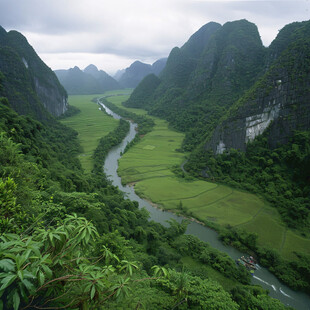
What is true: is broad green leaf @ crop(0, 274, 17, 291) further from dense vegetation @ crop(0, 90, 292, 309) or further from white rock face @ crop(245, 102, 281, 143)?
white rock face @ crop(245, 102, 281, 143)

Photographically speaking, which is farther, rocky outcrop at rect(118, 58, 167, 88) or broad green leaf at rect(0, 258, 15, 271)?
rocky outcrop at rect(118, 58, 167, 88)

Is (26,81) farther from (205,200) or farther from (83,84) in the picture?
(83,84)

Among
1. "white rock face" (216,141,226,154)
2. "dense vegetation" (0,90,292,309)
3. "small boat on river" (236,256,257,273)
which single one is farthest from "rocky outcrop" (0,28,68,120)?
"small boat on river" (236,256,257,273)

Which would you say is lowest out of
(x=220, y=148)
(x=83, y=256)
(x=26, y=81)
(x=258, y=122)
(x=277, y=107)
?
(x=220, y=148)

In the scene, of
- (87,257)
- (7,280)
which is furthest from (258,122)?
(7,280)

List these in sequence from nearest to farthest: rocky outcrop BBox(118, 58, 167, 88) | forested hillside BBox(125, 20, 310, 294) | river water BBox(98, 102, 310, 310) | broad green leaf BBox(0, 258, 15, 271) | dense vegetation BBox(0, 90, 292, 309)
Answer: broad green leaf BBox(0, 258, 15, 271) → dense vegetation BBox(0, 90, 292, 309) → river water BBox(98, 102, 310, 310) → forested hillside BBox(125, 20, 310, 294) → rocky outcrop BBox(118, 58, 167, 88)

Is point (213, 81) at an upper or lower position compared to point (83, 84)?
lower

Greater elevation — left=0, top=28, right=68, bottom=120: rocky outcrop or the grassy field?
left=0, top=28, right=68, bottom=120: rocky outcrop
